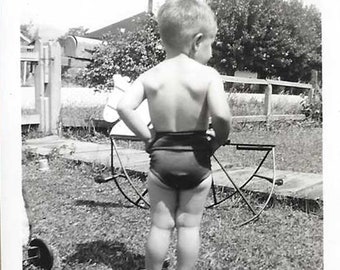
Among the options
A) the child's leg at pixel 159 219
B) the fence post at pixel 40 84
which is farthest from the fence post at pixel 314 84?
the fence post at pixel 40 84

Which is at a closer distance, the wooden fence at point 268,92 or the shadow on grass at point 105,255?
the wooden fence at point 268,92

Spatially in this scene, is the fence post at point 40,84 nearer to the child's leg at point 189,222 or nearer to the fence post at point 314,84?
the child's leg at point 189,222

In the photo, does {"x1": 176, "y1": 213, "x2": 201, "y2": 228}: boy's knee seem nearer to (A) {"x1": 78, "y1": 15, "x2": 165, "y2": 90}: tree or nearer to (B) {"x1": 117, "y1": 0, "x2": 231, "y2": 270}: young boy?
(B) {"x1": 117, "y1": 0, "x2": 231, "y2": 270}: young boy

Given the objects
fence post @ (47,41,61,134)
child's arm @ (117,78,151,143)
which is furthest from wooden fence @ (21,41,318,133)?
child's arm @ (117,78,151,143)

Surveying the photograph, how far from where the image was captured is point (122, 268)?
726 mm

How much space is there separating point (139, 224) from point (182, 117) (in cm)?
18

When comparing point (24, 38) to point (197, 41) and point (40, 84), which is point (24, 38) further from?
point (197, 41)

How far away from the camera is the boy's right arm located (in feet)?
1.93

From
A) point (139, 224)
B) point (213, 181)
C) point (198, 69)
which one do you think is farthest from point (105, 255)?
point (198, 69)

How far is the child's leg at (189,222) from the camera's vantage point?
2.04ft

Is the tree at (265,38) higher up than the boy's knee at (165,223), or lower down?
higher up

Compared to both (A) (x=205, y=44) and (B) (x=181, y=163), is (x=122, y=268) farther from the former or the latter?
(A) (x=205, y=44)
